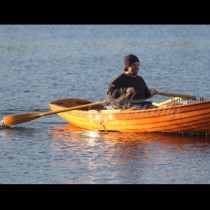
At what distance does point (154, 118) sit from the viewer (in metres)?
22.2

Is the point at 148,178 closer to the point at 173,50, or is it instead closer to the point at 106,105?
the point at 106,105

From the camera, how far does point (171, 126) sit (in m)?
22.2

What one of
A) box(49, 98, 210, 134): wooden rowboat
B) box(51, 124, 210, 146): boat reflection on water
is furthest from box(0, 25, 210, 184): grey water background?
box(49, 98, 210, 134): wooden rowboat

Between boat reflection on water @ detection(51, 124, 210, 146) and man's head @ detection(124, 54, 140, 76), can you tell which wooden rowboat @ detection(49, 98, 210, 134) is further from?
man's head @ detection(124, 54, 140, 76)

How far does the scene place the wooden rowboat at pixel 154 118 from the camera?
2167 centimetres

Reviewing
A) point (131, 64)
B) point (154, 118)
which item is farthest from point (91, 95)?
point (154, 118)

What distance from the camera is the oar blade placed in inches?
936

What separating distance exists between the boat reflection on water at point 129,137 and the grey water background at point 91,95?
0.02 metres

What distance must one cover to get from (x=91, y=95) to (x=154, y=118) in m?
7.85

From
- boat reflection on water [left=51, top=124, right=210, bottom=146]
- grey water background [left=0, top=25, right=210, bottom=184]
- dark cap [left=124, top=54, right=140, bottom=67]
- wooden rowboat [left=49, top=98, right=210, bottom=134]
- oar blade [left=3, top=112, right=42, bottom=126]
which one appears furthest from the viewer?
oar blade [left=3, top=112, right=42, bottom=126]

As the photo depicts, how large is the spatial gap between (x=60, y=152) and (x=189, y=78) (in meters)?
13.8

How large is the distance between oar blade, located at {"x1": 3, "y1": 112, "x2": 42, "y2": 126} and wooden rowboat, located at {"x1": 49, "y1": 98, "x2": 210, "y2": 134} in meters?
0.92

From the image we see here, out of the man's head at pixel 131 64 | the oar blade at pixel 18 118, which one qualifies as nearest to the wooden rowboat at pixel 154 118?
the man's head at pixel 131 64

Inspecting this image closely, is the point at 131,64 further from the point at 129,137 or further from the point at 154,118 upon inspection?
the point at 129,137
